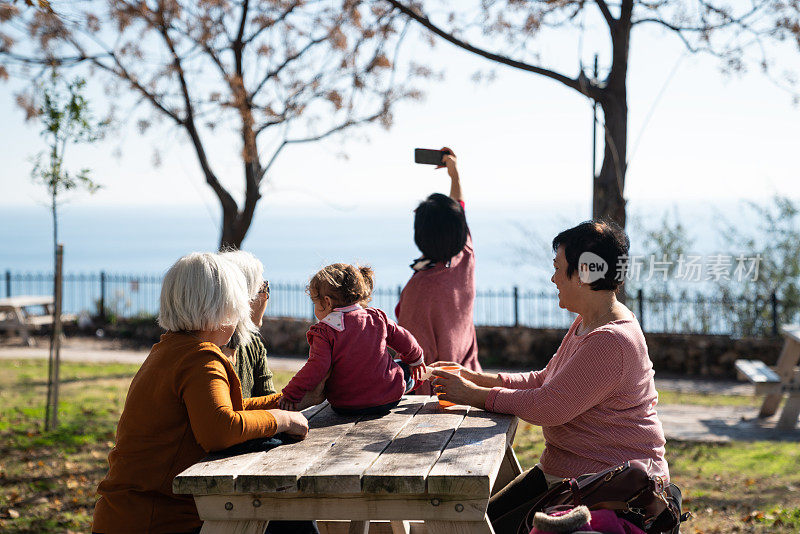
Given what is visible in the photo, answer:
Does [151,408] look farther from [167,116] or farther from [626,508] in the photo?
[167,116]

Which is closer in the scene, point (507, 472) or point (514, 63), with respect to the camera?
point (507, 472)

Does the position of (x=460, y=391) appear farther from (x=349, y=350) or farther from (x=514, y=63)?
(x=514, y=63)

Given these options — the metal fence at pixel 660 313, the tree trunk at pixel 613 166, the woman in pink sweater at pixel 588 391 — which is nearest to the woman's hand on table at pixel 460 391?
the woman in pink sweater at pixel 588 391

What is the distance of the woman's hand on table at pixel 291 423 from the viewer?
2.74 meters

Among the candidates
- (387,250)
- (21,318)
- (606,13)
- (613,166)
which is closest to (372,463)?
(613,166)

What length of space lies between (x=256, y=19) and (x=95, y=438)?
5.64 meters

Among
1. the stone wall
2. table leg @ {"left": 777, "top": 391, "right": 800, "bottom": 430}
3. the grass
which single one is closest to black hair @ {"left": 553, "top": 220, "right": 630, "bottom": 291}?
the grass

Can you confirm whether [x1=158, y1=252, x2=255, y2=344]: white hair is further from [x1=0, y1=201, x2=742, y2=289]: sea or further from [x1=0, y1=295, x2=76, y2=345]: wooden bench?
[x1=0, y1=295, x2=76, y2=345]: wooden bench

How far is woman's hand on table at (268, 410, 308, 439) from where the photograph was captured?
9.00 ft

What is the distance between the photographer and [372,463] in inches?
96.3

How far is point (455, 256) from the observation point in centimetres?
414

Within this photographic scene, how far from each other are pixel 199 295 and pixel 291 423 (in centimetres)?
53

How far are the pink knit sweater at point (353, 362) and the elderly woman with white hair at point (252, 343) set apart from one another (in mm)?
277

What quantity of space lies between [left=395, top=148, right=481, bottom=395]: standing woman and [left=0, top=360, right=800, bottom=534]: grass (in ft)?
7.06
